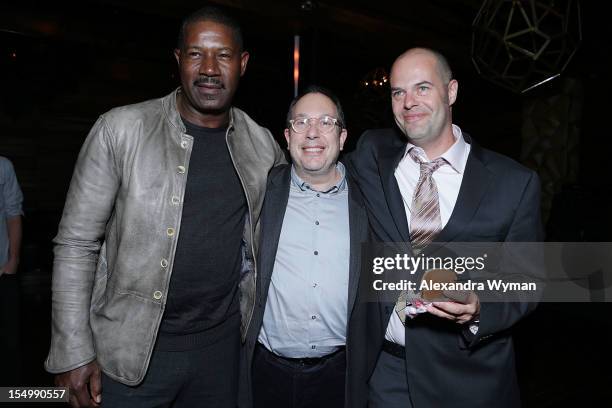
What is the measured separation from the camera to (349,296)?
1.67m

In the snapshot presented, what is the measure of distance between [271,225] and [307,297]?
30cm

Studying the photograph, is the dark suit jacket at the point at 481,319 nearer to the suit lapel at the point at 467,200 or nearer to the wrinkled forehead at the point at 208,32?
the suit lapel at the point at 467,200

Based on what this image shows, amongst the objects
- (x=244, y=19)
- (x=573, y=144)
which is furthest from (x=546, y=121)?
(x=244, y=19)

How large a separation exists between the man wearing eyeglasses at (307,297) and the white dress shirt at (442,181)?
0.15m

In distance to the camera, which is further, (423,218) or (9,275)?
(9,275)

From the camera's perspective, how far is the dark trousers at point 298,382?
1.70 metres

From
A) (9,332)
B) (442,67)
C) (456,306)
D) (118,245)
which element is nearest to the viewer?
(456,306)

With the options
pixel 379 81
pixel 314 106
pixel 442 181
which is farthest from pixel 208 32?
pixel 379 81

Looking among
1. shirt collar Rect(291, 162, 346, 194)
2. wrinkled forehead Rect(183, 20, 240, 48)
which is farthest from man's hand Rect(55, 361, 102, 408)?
wrinkled forehead Rect(183, 20, 240, 48)

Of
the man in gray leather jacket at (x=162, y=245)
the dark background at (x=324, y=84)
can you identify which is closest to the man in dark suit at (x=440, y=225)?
the man in gray leather jacket at (x=162, y=245)

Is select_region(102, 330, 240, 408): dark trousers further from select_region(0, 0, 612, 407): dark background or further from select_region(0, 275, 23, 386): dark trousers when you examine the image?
select_region(0, 0, 612, 407): dark background

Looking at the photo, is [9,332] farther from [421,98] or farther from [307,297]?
[421,98]

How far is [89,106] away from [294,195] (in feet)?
18.6

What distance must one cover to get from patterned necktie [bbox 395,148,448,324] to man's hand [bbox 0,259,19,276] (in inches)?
92.3
